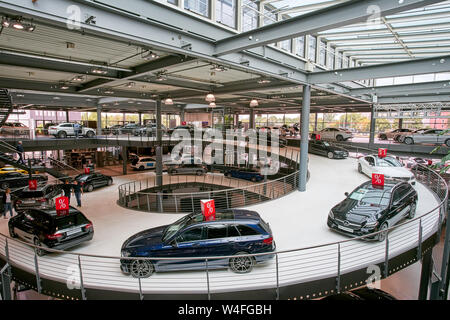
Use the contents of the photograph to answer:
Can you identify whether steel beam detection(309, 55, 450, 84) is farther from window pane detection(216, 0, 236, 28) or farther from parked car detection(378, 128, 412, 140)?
parked car detection(378, 128, 412, 140)

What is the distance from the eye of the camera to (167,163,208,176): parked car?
23688 millimetres

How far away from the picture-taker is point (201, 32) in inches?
315

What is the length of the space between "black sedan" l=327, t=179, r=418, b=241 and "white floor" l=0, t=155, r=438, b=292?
1.25 ft

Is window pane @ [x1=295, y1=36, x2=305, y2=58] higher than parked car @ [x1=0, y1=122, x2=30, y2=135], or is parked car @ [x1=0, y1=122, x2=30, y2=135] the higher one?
window pane @ [x1=295, y1=36, x2=305, y2=58]

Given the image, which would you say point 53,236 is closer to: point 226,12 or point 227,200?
point 227,200

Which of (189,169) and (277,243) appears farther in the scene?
(189,169)

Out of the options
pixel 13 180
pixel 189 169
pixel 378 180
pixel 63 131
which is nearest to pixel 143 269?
pixel 378 180

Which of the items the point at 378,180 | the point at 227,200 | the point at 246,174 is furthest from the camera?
the point at 246,174

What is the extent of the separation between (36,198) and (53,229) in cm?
765

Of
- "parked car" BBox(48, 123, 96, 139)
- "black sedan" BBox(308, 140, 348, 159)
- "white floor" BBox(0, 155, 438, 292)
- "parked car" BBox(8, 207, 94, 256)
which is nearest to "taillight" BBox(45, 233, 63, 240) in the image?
"parked car" BBox(8, 207, 94, 256)

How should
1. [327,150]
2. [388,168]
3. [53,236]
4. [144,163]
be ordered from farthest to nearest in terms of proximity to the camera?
[144,163] → [327,150] → [388,168] → [53,236]

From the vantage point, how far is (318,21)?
21.0 ft

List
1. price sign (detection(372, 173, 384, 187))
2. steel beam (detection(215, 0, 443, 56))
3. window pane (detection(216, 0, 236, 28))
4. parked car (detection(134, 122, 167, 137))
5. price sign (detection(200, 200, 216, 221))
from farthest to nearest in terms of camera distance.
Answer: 1. parked car (detection(134, 122, 167, 137))
2. window pane (detection(216, 0, 236, 28))
3. price sign (detection(372, 173, 384, 187))
4. price sign (detection(200, 200, 216, 221))
5. steel beam (detection(215, 0, 443, 56))
